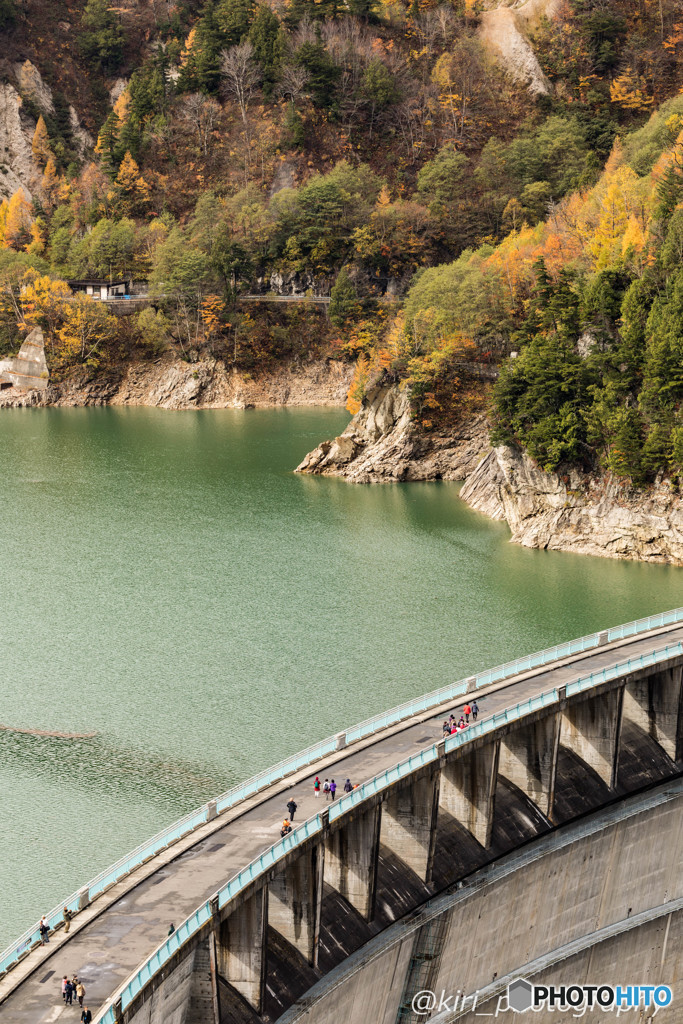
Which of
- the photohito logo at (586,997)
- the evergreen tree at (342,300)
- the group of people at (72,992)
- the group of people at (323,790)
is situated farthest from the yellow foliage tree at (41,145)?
the group of people at (72,992)

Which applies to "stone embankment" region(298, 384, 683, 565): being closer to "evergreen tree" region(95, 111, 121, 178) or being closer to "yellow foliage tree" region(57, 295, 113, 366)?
"yellow foliage tree" region(57, 295, 113, 366)

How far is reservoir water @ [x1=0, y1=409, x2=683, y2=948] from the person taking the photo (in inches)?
1645

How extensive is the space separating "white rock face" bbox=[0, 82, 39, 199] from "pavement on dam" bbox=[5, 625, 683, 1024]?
538ft

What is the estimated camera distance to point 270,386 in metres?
152

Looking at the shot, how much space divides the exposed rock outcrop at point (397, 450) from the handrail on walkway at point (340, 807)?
205 feet

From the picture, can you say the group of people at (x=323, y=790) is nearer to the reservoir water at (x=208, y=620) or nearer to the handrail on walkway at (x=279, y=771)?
the handrail on walkway at (x=279, y=771)

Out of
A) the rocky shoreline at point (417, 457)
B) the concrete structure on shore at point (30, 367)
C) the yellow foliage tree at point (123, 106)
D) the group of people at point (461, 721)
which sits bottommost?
the group of people at point (461, 721)

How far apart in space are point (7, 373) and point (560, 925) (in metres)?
133

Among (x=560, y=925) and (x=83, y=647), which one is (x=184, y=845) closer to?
(x=560, y=925)

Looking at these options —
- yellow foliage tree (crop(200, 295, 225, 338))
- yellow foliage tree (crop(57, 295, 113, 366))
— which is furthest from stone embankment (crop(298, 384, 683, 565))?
yellow foliage tree (crop(57, 295, 113, 366))

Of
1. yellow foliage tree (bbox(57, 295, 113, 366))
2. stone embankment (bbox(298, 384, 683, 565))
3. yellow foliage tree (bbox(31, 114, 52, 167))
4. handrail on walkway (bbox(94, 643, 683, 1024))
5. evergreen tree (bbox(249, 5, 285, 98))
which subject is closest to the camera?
handrail on walkway (bbox(94, 643, 683, 1024))

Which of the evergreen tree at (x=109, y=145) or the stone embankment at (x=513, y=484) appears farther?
the evergreen tree at (x=109, y=145)

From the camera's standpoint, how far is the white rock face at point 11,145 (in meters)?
178

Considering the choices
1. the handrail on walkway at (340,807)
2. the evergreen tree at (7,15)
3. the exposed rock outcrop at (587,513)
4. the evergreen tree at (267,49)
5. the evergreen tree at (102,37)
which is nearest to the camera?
the handrail on walkway at (340,807)
